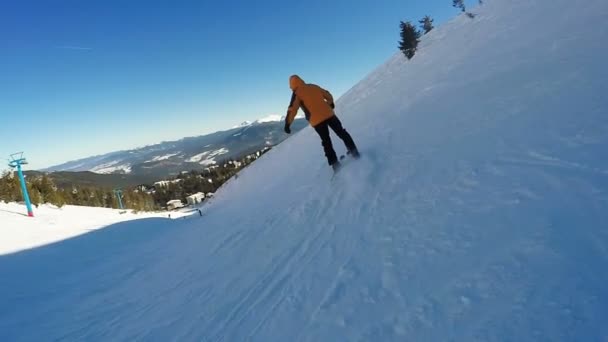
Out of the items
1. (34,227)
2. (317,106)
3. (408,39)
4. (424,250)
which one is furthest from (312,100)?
(408,39)

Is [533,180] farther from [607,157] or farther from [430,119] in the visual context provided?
[430,119]

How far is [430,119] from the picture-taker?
23.5 feet

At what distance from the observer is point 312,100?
6945 mm

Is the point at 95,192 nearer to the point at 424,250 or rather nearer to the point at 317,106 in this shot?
the point at 317,106

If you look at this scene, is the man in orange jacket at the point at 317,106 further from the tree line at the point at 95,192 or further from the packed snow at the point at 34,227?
the tree line at the point at 95,192

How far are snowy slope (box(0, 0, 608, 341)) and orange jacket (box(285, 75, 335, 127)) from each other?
4.39 ft

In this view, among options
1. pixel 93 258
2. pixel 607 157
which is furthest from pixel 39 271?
pixel 607 157

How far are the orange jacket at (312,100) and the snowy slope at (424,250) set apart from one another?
4.39 ft

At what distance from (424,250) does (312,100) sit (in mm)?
4538

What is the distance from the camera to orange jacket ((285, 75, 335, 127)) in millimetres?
6949

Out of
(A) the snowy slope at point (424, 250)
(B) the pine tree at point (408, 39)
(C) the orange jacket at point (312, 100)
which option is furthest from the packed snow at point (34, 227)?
(B) the pine tree at point (408, 39)

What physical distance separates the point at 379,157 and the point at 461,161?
78.3 inches

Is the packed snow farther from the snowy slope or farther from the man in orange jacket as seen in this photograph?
the man in orange jacket

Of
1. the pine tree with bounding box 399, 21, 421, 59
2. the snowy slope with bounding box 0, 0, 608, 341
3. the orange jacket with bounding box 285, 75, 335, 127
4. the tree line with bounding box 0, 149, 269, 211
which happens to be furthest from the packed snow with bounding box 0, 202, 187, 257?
the pine tree with bounding box 399, 21, 421, 59
